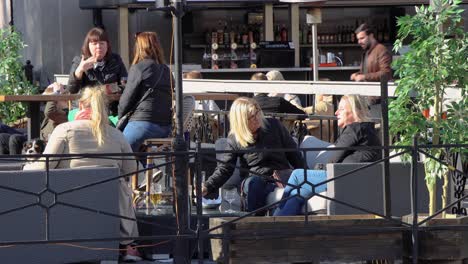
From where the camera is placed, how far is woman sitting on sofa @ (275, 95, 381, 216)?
30.2 feet

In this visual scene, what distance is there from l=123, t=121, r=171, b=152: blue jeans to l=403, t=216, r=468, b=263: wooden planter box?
342 cm

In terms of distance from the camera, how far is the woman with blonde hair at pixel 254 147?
9523 mm

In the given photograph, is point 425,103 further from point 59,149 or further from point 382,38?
point 382,38

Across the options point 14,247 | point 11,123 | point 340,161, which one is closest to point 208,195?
point 340,161

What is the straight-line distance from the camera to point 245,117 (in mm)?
9664

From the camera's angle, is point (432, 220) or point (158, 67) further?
point (158, 67)

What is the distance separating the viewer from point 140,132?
10.5 metres

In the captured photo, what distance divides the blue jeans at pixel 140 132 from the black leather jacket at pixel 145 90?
0.19 ft

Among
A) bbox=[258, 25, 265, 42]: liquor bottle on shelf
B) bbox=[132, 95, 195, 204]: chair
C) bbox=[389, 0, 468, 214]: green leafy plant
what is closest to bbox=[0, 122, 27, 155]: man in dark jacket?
bbox=[132, 95, 195, 204]: chair

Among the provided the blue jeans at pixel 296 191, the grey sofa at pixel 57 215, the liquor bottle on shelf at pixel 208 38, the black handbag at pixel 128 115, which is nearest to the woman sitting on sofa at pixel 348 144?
the blue jeans at pixel 296 191

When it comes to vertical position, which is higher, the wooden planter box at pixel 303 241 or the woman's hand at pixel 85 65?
the woman's hand at pixel 85 65

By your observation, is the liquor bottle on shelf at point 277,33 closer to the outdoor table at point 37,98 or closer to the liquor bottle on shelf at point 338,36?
the liquor bottle on shelf at point 338,36

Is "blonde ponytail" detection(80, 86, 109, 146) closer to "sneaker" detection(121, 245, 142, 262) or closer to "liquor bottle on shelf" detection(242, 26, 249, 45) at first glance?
"sneaker" detection(121, 245, 142, 262)

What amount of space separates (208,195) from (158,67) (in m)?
1.43
